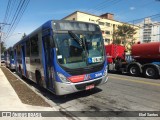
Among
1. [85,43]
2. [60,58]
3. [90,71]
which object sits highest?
[85,43]

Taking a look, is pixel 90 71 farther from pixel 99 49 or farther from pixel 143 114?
pixel 143 114

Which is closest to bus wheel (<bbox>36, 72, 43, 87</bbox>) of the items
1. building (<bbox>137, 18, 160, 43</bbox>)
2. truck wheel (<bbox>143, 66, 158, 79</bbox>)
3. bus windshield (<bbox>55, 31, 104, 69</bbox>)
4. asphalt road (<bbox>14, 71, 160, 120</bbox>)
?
asphalt road (<bbox>14, 71, 160, 120</bbox>)

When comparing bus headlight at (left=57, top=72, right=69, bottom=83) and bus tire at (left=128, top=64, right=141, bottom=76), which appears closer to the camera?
bus headlight at (left=57, top=72, right=69, bottom=83)

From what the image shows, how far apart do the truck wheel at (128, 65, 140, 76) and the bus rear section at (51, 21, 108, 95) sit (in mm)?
7720

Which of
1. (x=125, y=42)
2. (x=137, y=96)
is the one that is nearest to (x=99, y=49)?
(x=137, y=96)

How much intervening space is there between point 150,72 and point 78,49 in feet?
28.1

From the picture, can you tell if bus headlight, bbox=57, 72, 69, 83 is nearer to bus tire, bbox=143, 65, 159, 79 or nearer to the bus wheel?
the bus wheel

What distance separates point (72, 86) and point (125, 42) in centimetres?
5704

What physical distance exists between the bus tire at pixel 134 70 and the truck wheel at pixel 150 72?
62 centimetres

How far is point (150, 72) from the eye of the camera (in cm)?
1440

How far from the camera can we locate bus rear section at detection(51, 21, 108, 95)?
7336 mm

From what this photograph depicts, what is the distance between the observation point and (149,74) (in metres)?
14.5

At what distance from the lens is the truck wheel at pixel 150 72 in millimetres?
14022

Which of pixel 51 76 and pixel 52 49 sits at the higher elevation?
pixel 52 49
